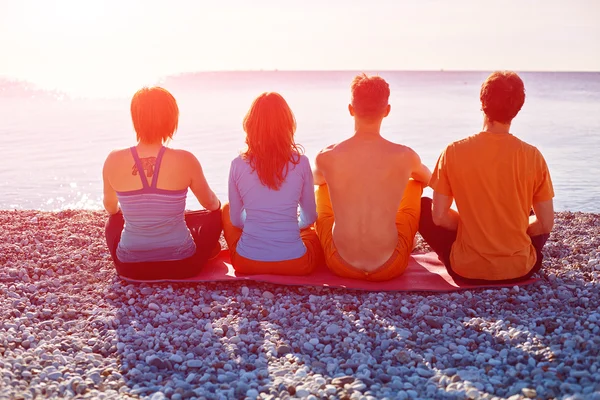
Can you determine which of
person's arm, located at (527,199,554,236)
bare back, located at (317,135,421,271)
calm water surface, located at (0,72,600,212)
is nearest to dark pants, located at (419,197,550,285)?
person's arm, located at (527,199,554,236)

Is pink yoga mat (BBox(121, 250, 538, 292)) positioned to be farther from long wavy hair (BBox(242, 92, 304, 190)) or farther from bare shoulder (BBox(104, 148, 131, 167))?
bare shoulder (BBox(104, 148, 131, 167))

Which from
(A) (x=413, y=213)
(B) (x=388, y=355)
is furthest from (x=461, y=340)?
(A) (x=413, y=213)

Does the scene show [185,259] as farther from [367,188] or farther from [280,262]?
[367,188]

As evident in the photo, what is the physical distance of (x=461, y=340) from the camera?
4.31 metres

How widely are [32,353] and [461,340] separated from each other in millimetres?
Answer: 2695

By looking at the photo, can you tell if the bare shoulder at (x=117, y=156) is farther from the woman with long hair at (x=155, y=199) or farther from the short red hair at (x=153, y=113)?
the short red hair at (x=153, y=113)

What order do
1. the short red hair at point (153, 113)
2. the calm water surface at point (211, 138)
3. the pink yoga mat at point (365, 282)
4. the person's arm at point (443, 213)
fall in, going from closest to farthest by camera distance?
the short red hair at point (153, 113)
the person's arm at point (443, 213)
the pink yoga mat at point (365, 282)
the calm water surface at point (211, 138)

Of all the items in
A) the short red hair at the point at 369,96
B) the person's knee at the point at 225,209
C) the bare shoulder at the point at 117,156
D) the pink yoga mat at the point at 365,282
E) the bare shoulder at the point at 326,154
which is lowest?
the pink yoga mat at the point at 365,282

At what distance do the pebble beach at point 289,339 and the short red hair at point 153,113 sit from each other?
4.03 feet

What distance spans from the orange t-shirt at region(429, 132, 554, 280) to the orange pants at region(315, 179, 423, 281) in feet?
1.29

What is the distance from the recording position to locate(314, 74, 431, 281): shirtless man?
199 inches

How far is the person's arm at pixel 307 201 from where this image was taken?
17.1ft

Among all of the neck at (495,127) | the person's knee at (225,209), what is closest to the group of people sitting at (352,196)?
the neck at (495,127)

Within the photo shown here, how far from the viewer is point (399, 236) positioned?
5.39 meters
